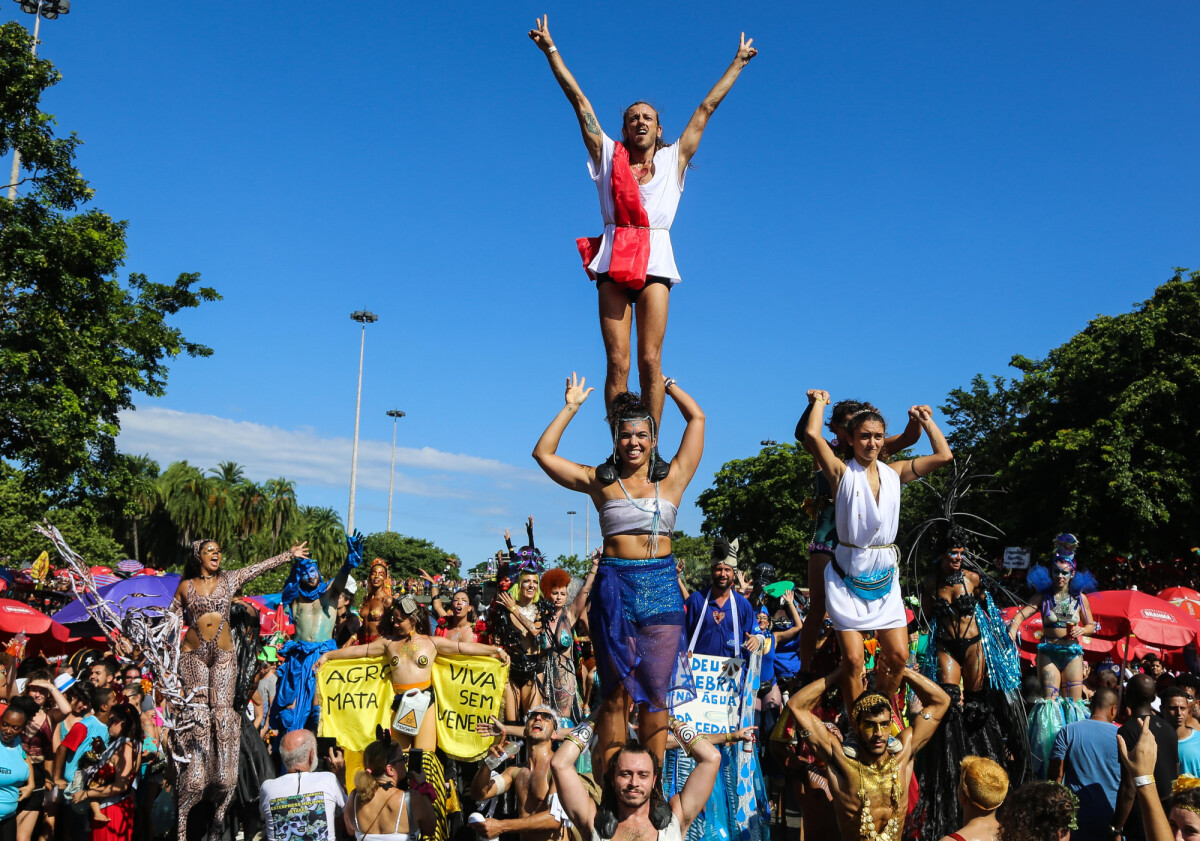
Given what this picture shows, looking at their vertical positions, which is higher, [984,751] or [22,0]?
[22,0]

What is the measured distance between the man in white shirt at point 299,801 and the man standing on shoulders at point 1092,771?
4.17 meters

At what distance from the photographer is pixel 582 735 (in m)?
4.78

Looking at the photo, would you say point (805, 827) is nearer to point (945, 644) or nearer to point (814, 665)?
point (814, 665)

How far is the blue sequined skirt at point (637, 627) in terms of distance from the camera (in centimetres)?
457

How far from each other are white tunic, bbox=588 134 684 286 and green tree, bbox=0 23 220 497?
1432 centimetres

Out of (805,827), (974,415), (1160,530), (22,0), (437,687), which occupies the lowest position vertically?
(805,827)

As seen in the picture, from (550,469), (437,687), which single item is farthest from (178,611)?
(550,469)

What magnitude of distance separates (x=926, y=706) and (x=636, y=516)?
1.71 meters

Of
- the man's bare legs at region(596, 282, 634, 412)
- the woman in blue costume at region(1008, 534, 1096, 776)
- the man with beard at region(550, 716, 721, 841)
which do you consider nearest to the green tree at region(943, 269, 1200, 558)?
the woman in blue costume at region(1008, 534, 1096, 776)

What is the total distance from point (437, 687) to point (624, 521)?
2.47 metres

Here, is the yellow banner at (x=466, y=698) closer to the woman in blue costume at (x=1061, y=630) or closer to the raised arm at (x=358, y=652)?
the raised arm at (x=358, y=652)

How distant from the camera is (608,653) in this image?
459cm

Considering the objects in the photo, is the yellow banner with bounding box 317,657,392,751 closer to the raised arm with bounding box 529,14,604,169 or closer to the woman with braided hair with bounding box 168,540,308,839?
the woman with braided hair with bounding box 168,540,308,839

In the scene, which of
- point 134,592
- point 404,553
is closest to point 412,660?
point 134,592
